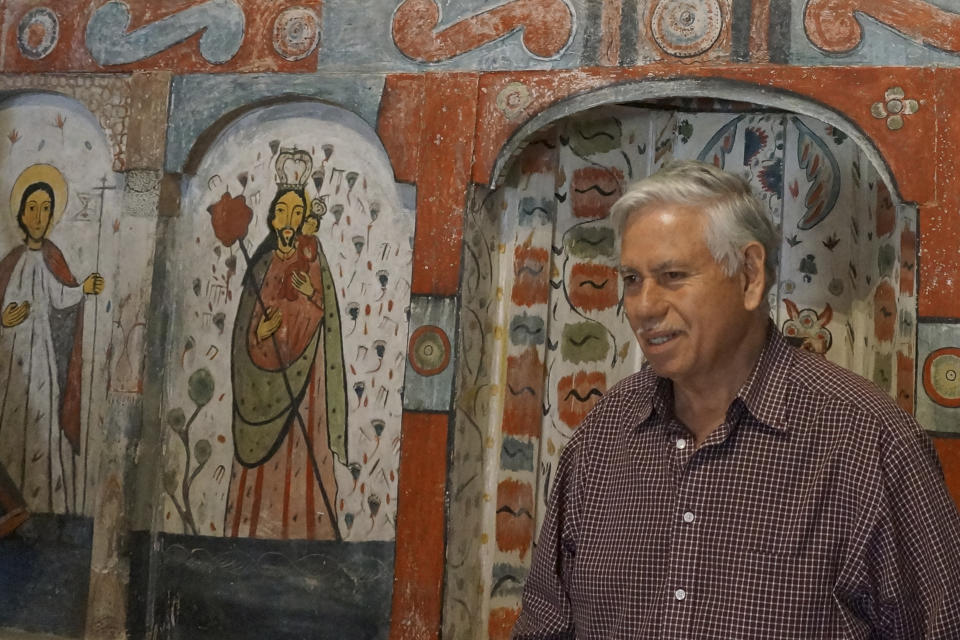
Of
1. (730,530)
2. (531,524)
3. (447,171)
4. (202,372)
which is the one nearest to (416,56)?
(447,171)

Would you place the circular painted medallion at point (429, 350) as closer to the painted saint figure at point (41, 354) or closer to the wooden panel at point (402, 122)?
the wooden panel at point (402, 122)

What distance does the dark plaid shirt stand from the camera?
6.35 feet

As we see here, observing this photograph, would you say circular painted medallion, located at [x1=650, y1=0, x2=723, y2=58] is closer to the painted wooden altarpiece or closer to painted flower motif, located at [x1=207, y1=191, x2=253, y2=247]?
the painted wooden altarpiece

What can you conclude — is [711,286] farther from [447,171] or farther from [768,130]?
[768,130]

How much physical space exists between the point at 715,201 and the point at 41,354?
12.2 ft

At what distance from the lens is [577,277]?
491cm

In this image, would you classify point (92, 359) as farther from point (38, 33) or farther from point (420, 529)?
point (420, 529)

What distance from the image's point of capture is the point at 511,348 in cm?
486

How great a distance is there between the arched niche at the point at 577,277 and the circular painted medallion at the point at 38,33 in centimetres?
209

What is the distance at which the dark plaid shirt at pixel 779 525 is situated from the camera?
1.93m

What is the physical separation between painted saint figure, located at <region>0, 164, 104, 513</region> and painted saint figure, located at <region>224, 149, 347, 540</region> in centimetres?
73

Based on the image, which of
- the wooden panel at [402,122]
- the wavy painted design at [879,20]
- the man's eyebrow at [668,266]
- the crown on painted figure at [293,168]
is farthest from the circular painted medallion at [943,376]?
the crown on painted figure at [293,168]

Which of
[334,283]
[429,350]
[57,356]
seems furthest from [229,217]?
[429,350]

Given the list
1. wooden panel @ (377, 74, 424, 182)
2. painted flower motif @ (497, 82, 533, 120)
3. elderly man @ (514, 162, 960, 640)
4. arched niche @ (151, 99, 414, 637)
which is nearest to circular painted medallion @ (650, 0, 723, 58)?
painted flower motif @ (497, 82, 533, 120)
